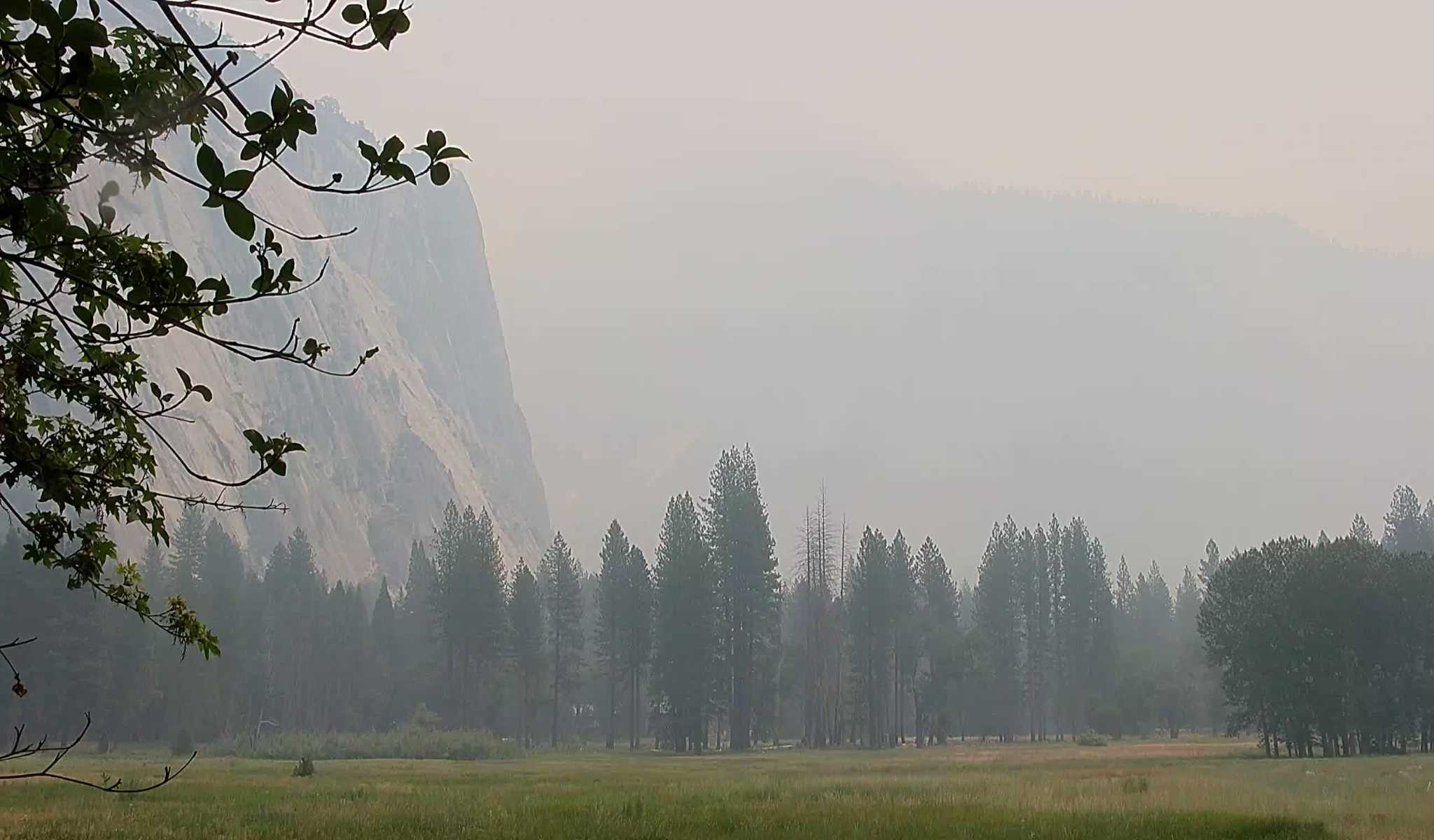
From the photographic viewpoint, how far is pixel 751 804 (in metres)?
22.6

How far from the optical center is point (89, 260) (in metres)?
4.40

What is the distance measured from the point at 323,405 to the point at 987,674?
139 m

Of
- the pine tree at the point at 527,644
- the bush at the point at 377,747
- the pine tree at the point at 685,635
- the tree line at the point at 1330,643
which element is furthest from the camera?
the pine tree at the point at 527,644

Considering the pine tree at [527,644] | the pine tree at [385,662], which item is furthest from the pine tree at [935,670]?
the pine tree at [385,662]

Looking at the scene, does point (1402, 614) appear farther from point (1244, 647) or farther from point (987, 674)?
point (987, 674)

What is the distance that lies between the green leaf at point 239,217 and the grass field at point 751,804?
15150 mm

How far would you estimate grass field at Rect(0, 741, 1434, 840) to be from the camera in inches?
699

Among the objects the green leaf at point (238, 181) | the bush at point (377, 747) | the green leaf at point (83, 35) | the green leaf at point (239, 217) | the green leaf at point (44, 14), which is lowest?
the bush at point (377, 747)

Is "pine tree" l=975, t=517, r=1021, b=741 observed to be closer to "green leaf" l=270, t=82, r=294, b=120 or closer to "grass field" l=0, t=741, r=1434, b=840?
"grass field" l=0, t=741, r=1434, b=840

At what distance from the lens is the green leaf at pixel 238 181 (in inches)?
107

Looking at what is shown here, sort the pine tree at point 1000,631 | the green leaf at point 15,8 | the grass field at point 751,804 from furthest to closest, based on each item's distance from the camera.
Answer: the pine tree at point 1000,631, the grass field at point 751,804, the green leaf at point 15,8

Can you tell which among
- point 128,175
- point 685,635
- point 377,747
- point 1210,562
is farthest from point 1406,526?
point 128,175

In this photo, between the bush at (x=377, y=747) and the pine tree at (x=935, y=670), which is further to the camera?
the pine tree at (x=935, y=670)

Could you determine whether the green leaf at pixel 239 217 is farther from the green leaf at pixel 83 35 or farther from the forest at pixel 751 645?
the forest at pixel 751 645
